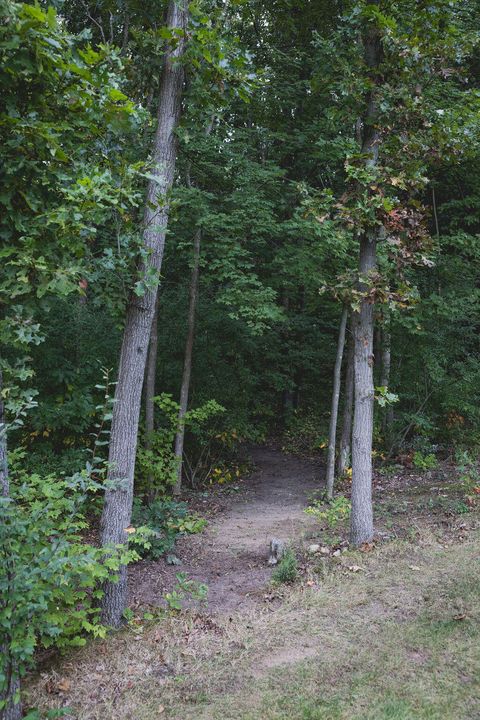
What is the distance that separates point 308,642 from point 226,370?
21.8ft

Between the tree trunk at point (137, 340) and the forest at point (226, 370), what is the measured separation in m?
0.03

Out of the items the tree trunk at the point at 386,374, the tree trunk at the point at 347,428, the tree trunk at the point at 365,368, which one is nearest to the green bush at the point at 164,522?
the tree trunk at the point at 365,368

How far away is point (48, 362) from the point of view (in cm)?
737

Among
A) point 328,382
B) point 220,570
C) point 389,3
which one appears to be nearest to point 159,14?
point 389,3

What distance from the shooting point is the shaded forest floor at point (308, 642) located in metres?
3.19

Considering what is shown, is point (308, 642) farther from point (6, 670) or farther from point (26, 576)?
point (26, 576)

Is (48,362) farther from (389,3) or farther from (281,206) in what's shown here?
(389,3)

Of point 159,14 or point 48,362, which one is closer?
point 159,14

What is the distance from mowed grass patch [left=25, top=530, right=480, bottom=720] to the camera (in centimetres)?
314

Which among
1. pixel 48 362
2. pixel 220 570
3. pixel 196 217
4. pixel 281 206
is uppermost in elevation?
pixel 281 206

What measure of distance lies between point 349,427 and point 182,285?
13.6ft


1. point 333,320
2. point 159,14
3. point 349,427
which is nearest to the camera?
point 159,14

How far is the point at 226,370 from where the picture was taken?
33.4ft

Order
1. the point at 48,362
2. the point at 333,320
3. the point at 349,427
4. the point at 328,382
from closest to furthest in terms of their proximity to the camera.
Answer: the point at 48,362 < the point at 349,427 < the point at 333,320 < the point at 328,382
